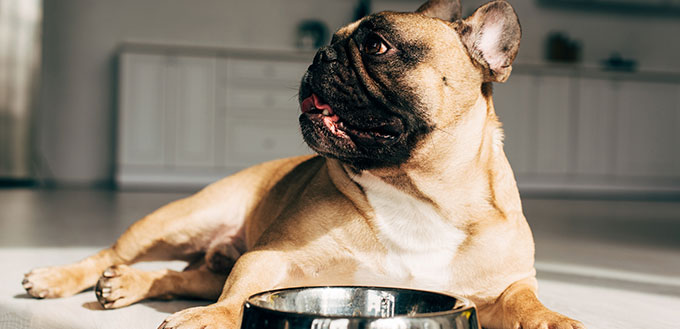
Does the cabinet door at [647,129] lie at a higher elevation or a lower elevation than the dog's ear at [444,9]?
lower

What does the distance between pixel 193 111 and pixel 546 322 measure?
205 inches

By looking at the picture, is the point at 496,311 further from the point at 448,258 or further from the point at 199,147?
the point at 199,147

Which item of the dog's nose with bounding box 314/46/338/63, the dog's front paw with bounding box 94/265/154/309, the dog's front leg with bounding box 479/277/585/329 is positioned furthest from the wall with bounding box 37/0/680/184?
the dog's front leg with bounding box 479/277/585/329

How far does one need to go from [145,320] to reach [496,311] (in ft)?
2.11

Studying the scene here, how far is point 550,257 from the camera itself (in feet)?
7.93

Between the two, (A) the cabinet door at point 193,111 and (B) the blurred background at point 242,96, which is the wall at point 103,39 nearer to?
(B) the blurred background at point 242,96

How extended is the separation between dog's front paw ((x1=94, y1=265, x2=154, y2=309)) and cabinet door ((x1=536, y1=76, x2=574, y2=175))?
5.55 metres

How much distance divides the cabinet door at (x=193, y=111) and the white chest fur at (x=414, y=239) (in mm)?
4883

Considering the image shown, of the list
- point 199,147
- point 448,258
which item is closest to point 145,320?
point 448,258

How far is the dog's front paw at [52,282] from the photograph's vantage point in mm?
1409

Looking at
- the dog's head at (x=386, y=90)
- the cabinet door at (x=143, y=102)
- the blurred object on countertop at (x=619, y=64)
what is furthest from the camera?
the blurred object on countertop at (x=619, y=64)

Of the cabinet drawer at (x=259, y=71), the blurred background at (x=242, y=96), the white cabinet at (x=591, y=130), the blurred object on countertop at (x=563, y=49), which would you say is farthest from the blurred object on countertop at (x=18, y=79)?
the blurred object on countertop at (x=563, y=49)

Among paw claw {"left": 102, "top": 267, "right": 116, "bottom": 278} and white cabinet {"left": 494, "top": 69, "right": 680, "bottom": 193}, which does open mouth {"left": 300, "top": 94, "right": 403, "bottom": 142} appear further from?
white cabinet {"left": 494, "top": 69, "right": 680, "bottom": 193}

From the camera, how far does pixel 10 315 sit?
1.27 meters
